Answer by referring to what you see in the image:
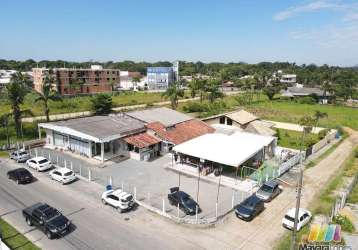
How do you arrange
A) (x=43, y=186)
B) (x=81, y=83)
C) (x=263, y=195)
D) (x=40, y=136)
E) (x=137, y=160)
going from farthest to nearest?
(x=81, y=83) → (x=40, y=136) → (x=137, y=160) → (x=43, y=186) → (x=263, y=195)

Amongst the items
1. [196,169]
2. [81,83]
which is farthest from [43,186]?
[81,83]

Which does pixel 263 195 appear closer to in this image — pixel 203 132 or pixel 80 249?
pixel 80 249

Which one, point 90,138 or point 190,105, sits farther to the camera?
point 190,105

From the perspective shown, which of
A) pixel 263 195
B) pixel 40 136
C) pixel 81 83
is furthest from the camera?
pixel 81 83

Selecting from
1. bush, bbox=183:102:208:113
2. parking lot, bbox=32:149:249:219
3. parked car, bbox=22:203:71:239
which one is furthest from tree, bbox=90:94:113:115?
parked car, bbox=22:203:71:239

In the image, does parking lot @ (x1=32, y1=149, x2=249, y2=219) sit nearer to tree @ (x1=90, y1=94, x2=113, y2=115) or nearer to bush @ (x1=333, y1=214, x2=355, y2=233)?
bush @ (x1=333, y1=214, x2=355, y2=233)

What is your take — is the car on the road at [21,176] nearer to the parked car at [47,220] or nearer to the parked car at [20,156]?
the parked car at [20,156]
